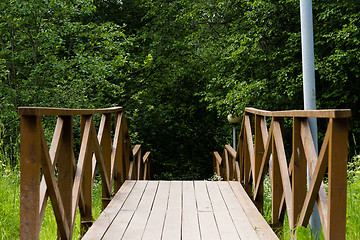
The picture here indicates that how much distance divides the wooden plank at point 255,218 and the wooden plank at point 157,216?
746mm

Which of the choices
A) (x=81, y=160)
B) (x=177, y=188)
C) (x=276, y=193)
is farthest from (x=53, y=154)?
(x=177, y=188)

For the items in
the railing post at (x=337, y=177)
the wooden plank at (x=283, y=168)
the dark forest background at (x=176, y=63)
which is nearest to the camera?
the railing post at (x=337, y=177)

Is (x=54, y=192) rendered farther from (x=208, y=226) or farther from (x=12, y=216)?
(x=12, y=216)

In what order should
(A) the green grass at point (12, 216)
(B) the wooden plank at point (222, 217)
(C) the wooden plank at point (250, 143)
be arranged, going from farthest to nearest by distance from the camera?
(C) the wooden plank at point (250, 143) < (A) the green grass at point (12, 216) < (B) the wooden plank at point (222, 217)

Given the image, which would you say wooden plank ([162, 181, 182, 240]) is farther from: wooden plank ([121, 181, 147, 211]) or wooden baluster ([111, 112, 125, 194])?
wooden baluster ([111, 112, 125, 194])

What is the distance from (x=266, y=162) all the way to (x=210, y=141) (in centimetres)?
1295

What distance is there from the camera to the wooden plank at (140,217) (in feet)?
10.7

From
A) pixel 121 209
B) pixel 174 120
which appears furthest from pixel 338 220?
pixel 174 120

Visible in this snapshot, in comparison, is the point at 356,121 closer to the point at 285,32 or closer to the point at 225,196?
the point at 285,32

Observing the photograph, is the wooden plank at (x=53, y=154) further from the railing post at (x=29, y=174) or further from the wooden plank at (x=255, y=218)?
the wooden plank at (x=255, y=218)

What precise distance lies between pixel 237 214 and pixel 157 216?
710 millimetres

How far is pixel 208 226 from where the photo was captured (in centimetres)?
349

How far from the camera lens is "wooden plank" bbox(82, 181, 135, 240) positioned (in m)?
3.26

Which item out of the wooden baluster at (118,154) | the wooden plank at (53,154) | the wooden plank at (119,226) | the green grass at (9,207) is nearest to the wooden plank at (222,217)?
the wooden plank at (119,226)
